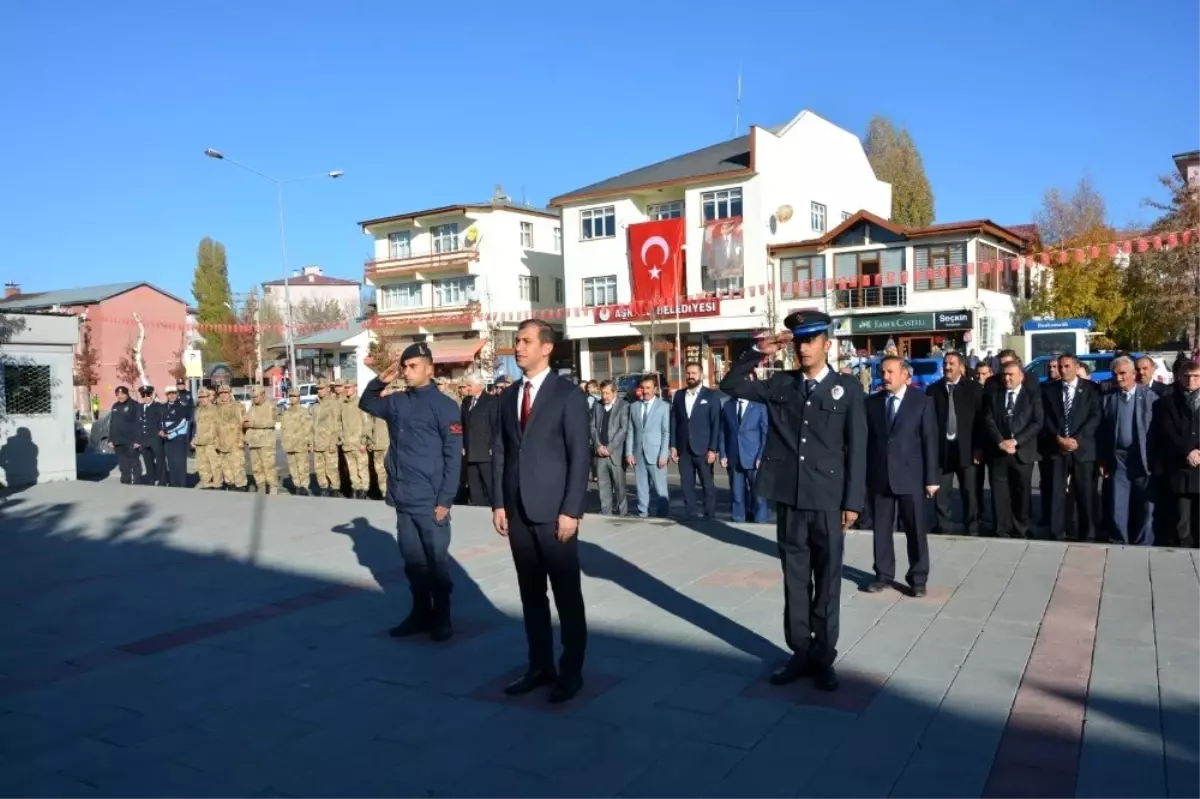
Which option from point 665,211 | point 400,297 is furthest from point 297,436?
point 400,297

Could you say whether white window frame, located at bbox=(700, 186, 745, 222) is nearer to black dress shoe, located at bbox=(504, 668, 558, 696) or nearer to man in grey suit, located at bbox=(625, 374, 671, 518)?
man in grey suit, located at bbox=(625, 374, 671, 518)

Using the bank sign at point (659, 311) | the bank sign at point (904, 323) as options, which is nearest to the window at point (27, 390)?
the bank sign at point (659, 311)

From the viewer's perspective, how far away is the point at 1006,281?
4125 cm

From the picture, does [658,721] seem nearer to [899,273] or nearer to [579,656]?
[579,656]

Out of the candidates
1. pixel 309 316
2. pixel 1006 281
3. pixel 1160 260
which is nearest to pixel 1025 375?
pixel 1160 260

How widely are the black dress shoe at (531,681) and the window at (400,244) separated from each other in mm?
50589

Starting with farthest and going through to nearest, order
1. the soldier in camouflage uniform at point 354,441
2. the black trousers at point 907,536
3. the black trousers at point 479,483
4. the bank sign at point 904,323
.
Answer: the bank sign at point 904,323 < the soldier in camouflage uniform at point 354,441 < the black trousers at point 479,483 < the black trousers at point 907,536

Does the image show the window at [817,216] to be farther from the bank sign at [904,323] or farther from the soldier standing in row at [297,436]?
the soldier standing in row at [297,436]

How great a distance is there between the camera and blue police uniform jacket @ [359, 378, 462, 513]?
6.37m

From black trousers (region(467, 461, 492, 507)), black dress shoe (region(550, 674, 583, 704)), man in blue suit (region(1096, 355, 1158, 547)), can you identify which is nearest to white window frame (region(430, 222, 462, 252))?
black trousers (region(467, 461, 492, 507))

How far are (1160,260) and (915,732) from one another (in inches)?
1329

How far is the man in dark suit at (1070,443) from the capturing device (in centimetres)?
938

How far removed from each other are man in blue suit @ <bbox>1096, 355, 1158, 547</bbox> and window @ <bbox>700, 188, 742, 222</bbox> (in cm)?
3274

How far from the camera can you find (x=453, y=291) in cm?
5225
